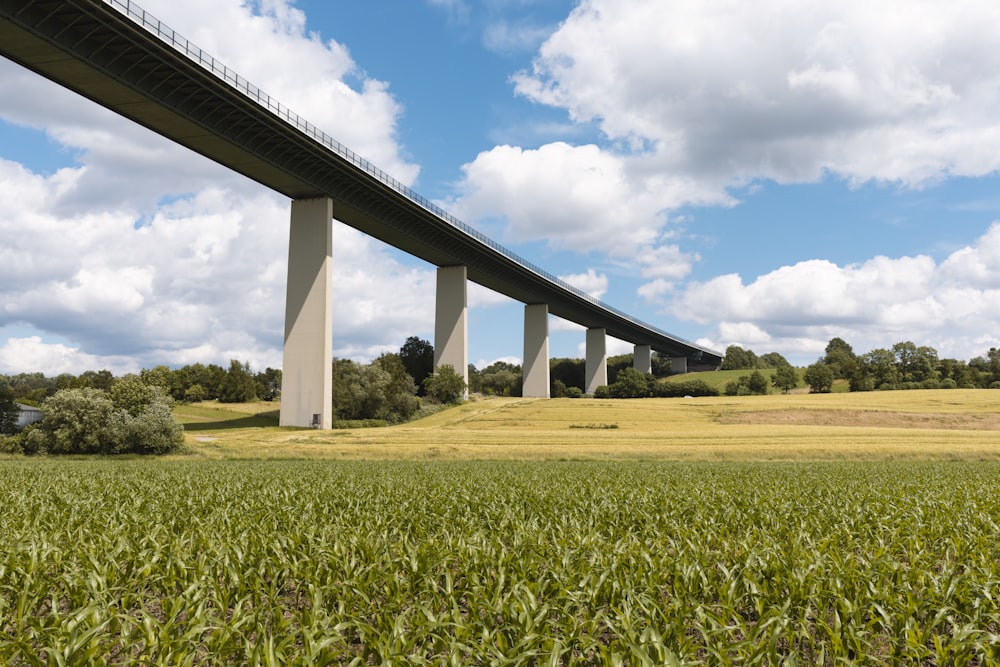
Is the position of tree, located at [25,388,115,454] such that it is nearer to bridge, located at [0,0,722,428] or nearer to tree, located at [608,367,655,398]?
bridge, located at [0,0,722,428]

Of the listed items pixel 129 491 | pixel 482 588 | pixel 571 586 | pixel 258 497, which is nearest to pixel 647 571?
pixel 571 586

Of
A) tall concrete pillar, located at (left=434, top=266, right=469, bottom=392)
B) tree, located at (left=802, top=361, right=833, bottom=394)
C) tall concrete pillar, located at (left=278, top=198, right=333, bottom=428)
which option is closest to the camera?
tall concrete pillar, located at (left=278, top=198, right=333, bottom=428)

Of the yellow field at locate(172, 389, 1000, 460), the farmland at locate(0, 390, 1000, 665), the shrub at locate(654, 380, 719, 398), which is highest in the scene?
the shrub at locate(654, 380, 719, 398)

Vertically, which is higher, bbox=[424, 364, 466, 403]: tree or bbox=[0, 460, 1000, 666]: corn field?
bbox=[424, 364, 466, 403]: tree

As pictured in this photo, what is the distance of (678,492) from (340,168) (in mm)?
51795

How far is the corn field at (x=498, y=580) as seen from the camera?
19.0ft

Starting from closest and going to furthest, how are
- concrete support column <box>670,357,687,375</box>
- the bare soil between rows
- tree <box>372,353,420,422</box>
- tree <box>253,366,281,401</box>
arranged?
1. the bare soil between rows
2. tree <box>372,353,420,422</box>
3. tree <box>253,366,281,401</box>
4. concrete support column <box>670,357,687,375</box>

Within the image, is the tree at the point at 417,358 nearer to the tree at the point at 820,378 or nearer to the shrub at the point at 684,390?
the shrub at the point at 684,390

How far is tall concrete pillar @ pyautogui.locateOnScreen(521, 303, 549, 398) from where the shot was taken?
110 m

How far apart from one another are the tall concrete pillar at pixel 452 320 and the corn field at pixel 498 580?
72.6 m

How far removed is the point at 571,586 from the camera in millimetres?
7328

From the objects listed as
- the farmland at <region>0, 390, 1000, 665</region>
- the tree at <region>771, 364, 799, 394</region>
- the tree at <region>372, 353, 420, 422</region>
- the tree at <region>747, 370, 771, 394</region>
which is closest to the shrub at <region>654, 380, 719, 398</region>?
the tree at <region>747, 370, 771, 394</region>

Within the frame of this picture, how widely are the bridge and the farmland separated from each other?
96.0 feet

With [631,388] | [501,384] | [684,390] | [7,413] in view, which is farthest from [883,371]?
[7,413]
